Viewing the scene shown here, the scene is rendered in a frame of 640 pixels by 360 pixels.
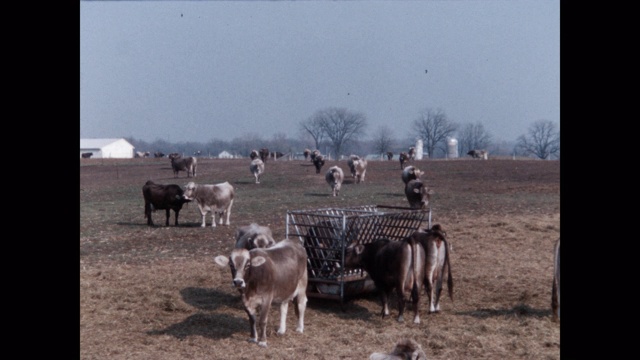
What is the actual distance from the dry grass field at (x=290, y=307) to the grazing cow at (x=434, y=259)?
375 millimetres

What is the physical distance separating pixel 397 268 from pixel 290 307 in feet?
7.56

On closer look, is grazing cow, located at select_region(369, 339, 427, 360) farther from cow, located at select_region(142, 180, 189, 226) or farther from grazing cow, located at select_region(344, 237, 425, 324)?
cow, located at select_region(142, 180, 189, 226)

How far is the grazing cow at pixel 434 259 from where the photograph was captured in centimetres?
1105

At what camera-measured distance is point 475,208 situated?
26.5 metres

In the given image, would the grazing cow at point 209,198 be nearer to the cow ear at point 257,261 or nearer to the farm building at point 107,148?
the cow ear at point 257,261

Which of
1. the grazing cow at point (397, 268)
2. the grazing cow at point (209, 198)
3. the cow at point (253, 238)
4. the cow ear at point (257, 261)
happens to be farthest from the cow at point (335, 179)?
the cow ear at point (257, 261)

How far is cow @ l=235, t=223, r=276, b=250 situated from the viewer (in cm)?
1205

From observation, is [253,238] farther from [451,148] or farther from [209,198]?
[451,148]

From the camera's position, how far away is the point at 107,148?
117 meters
